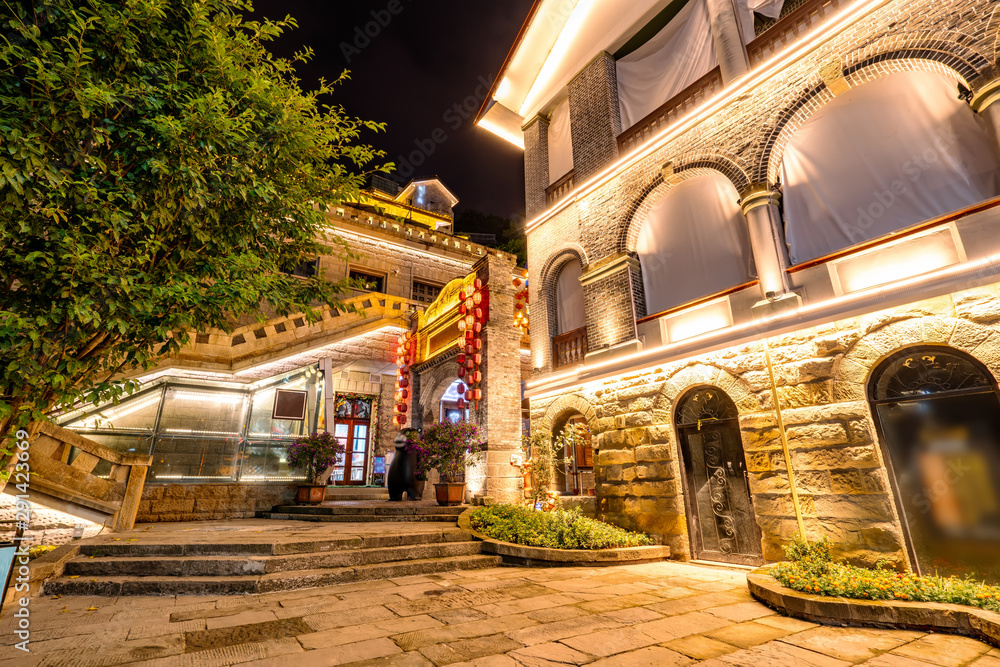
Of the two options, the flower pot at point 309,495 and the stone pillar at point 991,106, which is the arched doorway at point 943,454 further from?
the flower pot at point 309,495

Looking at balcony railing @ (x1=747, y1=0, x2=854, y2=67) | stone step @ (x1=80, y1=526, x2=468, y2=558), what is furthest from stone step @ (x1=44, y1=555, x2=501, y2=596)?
balcony railing @ (x1=747, y1=0, x2=854, y2=67)

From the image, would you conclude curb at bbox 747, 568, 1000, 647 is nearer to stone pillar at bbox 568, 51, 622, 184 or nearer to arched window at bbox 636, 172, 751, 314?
arched window at bbox 636, 172, 751, 314

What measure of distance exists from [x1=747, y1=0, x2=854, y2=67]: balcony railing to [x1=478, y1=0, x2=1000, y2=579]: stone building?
1.4 inches

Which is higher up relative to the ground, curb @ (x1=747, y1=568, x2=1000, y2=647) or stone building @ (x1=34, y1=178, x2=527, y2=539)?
stone building @ (x1=34, y1=178, x2=527, y2=539)

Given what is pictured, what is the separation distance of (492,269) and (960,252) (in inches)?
338

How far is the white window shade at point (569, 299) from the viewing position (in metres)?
10.4

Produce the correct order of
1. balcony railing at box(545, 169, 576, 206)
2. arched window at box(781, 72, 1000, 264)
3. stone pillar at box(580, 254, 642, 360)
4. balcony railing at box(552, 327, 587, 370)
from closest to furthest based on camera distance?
1. arched window at box(781, 72, 1000, 264)
2. stone pillar at box(580, 254, 642, 360)
3. balcony railing at box(552, 327, 587, 370)
4. balcony railing at box(545, 169, 576, 206)

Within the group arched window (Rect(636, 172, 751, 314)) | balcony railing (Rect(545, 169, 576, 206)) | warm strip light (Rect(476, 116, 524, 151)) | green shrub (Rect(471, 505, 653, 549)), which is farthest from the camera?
warm strip light (Rect(476, 116, 524, 151))

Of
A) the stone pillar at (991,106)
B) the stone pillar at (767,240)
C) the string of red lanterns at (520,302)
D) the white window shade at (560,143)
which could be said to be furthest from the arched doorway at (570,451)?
the stone pillar at (991,106)

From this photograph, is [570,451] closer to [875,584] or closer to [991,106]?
[875,584]

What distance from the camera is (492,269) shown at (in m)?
11.6

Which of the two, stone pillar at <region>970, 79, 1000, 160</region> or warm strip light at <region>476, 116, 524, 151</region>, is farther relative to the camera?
warm strip light at <region>476, 116, 524, 151</region>

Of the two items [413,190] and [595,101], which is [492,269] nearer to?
[595,101]

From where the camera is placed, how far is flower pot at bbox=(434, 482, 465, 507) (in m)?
9.79
